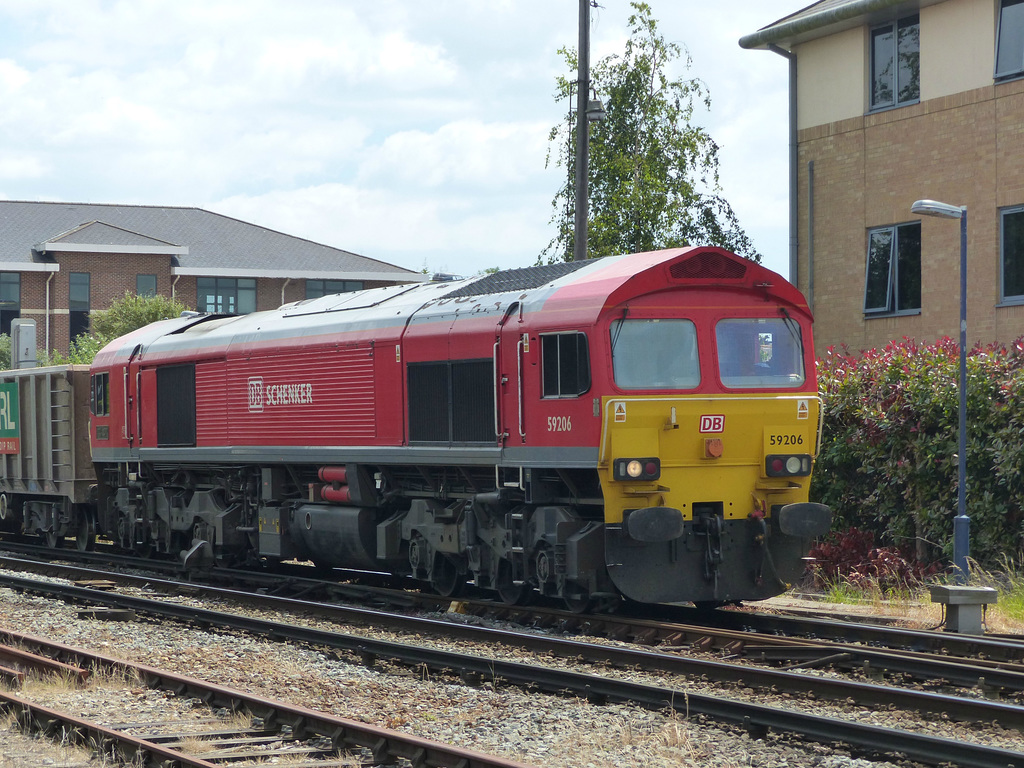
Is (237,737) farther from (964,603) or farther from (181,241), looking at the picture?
(181,241)

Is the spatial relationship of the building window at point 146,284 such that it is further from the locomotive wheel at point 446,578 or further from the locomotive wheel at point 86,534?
the locomotive wheel at point 446,578

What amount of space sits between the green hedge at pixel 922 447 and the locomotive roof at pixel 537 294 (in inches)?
131

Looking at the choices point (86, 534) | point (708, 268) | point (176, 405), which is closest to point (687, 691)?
point (708, 268)

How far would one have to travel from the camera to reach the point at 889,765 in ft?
23.7

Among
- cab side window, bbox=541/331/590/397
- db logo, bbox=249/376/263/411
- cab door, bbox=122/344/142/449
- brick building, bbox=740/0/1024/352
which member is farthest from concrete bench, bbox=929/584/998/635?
cab door, bbox=122/344/142/449

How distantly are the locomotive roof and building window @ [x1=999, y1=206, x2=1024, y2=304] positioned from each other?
8864 millimetres

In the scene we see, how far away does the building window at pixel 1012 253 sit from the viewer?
20141 millimetres

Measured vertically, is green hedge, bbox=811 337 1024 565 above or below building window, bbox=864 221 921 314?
below

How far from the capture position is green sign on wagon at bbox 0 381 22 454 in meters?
23.4

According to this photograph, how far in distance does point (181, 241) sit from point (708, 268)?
56265 millimetres

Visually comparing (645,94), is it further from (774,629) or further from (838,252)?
(774,629)

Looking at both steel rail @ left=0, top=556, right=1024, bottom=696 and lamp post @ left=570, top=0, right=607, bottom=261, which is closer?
steel rail @ left=0, top=556, right=1024, bottom=696

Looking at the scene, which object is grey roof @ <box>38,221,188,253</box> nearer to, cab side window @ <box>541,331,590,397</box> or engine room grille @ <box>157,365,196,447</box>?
engine room grille @ <box>157,365,196,447</box>

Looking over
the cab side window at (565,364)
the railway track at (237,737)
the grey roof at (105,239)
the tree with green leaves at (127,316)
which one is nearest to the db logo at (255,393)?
the cab side window at (565,364)
